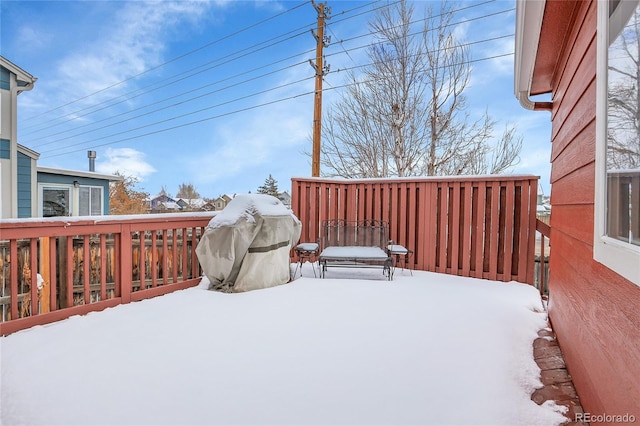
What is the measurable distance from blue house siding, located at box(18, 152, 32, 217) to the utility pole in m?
6.95

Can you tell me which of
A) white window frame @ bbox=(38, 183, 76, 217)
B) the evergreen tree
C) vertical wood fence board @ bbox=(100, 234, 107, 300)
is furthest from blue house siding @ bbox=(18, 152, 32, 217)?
the evergreen tree

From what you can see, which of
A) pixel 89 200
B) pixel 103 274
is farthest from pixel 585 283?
pixel 89 200

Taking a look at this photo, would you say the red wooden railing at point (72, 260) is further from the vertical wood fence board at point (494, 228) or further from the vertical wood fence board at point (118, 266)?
the vertical wood fence board at point (494, 228)

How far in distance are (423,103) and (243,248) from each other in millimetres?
7288

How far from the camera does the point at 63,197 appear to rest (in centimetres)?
877

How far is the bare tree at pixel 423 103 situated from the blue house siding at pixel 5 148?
325 inches

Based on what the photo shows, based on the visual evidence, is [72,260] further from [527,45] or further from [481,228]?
[481,228]

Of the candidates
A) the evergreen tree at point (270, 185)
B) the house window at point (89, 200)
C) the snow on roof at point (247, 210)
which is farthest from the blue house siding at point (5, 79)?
the evergreen tree at point (270, 185)

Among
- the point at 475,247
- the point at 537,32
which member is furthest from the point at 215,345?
the point at 475,247

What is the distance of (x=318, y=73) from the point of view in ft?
24.1

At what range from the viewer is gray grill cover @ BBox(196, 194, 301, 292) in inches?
126

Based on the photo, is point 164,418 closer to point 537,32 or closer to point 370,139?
point 537,32

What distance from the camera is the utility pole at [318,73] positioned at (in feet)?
22.9

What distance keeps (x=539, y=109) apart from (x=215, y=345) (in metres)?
3.68
